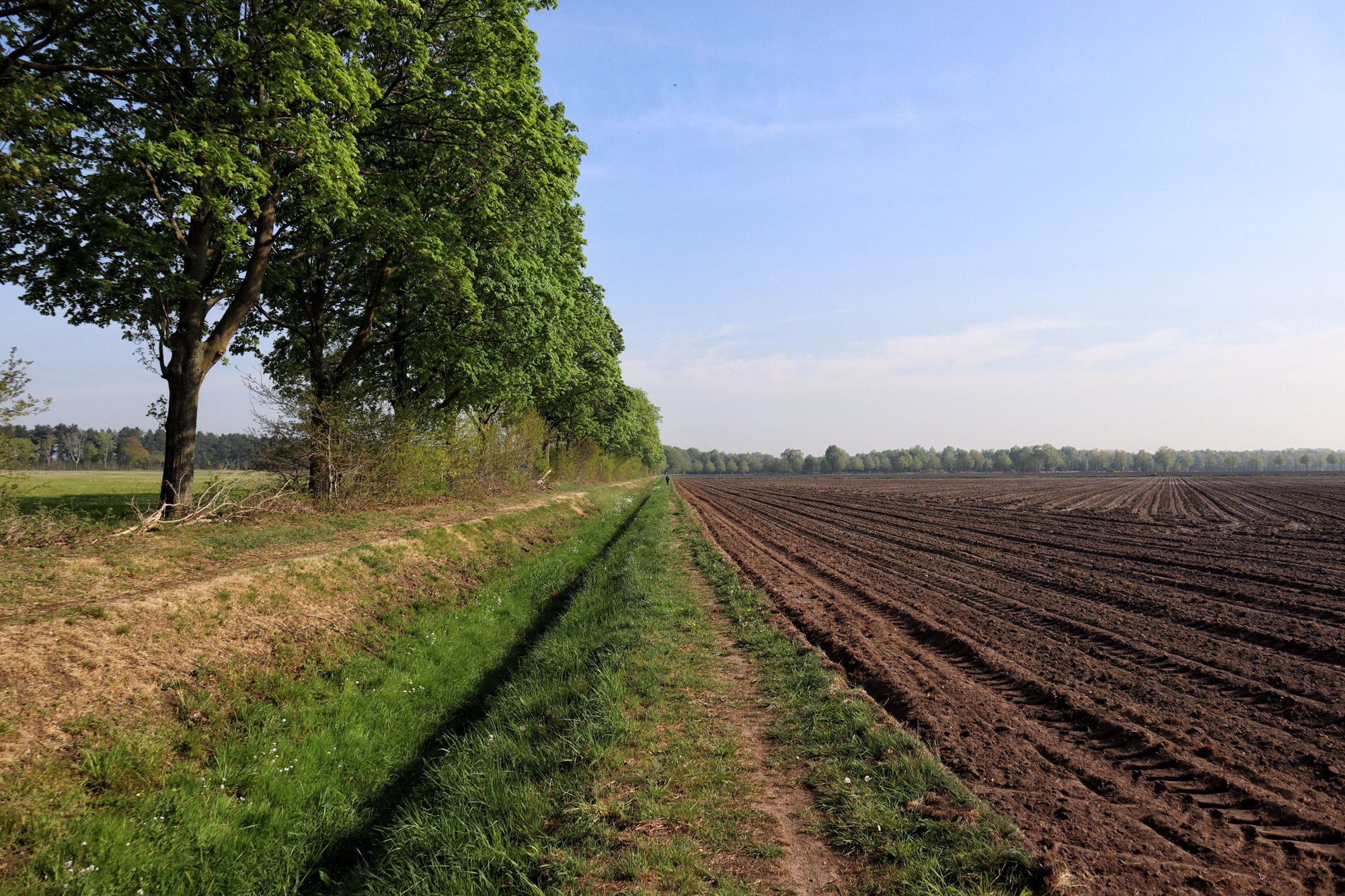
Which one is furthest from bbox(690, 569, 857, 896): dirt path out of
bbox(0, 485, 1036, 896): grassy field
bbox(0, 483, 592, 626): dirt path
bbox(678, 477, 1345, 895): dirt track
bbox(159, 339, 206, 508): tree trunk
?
bbox(159, 339, 206, 508): tree trunk

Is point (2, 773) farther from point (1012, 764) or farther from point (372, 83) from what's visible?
point (372, 83)

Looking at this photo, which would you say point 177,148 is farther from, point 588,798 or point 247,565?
point 588,798

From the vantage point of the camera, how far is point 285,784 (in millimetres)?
5672

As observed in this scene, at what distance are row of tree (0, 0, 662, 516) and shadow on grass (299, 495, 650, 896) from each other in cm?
816

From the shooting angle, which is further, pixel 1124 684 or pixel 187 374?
pixel 187 374

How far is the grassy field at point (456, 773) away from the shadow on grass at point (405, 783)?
3 centimetres

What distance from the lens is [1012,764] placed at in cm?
486

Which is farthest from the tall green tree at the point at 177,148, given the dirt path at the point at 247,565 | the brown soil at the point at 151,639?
the brown soil at the point at 151,639

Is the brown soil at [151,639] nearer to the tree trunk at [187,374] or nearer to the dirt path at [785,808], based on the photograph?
the tree trunk at [187,374]

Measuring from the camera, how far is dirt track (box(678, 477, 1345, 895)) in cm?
384

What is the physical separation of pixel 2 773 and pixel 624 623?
659cm

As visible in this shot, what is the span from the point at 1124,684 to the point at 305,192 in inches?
652

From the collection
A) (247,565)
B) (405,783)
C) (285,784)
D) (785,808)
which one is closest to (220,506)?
(247,565)

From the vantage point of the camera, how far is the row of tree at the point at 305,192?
31.0 feet
